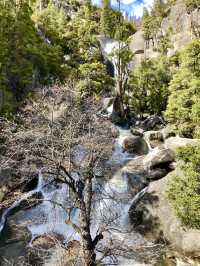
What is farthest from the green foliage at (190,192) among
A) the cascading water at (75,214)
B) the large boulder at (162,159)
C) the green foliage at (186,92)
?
the green foliage at (186,92)

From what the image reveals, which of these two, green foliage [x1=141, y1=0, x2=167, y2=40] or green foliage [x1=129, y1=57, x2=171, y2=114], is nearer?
green foliage [x1=129, y1=57, x2=171, y2=114]

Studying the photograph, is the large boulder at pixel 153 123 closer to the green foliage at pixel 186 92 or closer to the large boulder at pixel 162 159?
the green foliage at pixel 186 92

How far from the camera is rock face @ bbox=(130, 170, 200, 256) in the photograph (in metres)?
15.2

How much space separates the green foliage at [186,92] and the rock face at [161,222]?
833 cm

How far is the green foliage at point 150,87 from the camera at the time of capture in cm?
3506

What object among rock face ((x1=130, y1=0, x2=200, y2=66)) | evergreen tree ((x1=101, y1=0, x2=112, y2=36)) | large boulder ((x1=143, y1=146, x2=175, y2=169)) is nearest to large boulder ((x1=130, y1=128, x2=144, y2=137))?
large boulder ((x1=143, y1=146, x2=175, y2=169))

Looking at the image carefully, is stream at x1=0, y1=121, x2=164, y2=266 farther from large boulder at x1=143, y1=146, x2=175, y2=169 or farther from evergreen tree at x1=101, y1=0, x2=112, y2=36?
evergreen tree at x1=101, y1=0, x2=112, y2=36

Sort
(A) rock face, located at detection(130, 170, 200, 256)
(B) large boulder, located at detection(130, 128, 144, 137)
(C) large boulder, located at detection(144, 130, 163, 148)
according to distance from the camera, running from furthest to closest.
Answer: (B) large boulder, located at detection(130, 128, 144, 137) → (C) large boulder, located at detection(144, 130, 163, 148) → (A) rock face, located at detection(130, 170, 200, 256)

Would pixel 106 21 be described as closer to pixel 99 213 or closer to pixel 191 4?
pixel 191 4

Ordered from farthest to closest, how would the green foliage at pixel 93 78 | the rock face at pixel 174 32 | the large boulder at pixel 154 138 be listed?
1. the rock face at pixel 174 32
2. the green foliage at pixel 93 78
3. the large boulder at pixel 154 138

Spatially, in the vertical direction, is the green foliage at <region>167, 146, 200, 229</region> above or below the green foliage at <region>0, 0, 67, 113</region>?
below

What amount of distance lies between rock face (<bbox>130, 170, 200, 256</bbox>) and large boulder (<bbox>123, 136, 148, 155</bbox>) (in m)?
8.04

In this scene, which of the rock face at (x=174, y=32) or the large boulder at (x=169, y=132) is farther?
the rock face at (x=174, y=32)

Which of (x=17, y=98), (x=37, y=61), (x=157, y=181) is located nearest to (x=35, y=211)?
(x=157, y=181)
